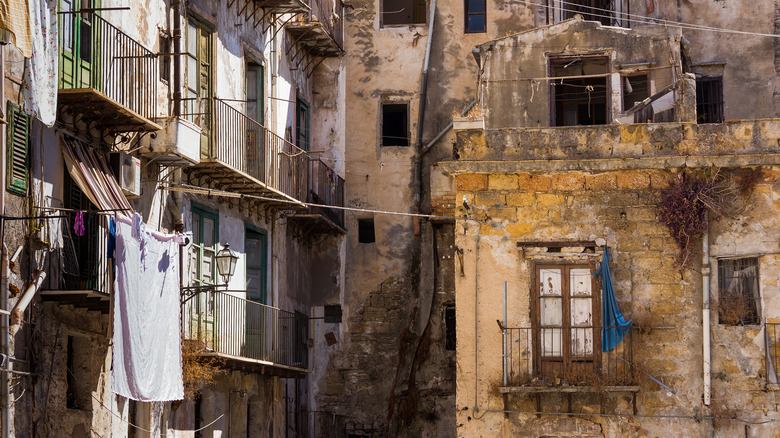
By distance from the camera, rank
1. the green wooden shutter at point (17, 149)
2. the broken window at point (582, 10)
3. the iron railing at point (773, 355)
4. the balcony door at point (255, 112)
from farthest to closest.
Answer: the broken window at point (582, 10) → the balcony door at point (255, 112) → the iron railing at point (773, 355) → the green wooden shutter at point (17, 149)

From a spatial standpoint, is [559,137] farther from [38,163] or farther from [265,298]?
[38,163]

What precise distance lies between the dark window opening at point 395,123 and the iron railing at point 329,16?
163 cm

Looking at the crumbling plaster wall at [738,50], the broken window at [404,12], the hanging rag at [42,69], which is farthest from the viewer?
the broken window at [404,12]

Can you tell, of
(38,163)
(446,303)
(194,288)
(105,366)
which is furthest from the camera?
(446,303)

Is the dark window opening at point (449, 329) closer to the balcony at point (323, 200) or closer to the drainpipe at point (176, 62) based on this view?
the balcony at point (323, 200)

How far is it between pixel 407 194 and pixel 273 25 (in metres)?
4.64

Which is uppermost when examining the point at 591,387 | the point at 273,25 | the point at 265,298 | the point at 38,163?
the point at 273,25

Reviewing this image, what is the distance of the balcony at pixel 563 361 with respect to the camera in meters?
19.0

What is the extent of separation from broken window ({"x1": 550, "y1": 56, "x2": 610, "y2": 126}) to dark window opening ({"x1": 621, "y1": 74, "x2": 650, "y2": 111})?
350 mm

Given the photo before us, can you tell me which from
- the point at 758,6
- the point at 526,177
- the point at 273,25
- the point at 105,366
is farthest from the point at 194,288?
the point at 758,6

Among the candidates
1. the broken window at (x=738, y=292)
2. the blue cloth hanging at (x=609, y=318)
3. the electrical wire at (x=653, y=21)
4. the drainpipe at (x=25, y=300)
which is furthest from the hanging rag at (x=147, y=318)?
the electrical wire at (x=653, y=21)

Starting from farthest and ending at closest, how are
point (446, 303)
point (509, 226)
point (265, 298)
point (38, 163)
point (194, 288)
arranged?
point (446, 303) < point (265, 298) < point (509, 226) < point (194, 288) < point (38, 163)

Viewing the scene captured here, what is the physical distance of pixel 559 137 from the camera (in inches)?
782

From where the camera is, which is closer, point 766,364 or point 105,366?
point 105,366
